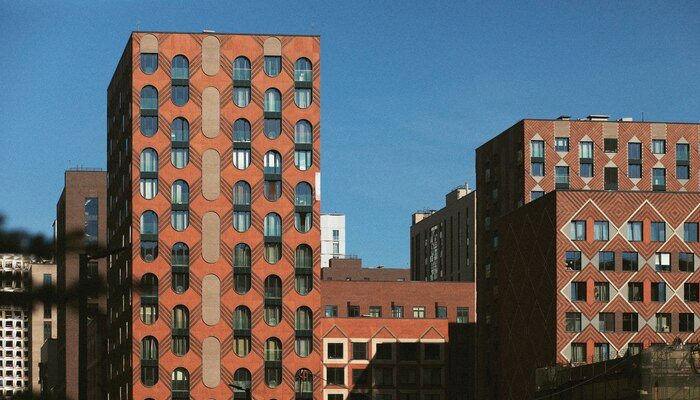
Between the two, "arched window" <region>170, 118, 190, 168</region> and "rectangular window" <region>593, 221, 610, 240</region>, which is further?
"arched window" <region>170, 118, 190, 168</region>

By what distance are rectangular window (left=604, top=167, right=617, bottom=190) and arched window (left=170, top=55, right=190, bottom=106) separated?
1859 inches

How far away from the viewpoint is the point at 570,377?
10594 centimetres

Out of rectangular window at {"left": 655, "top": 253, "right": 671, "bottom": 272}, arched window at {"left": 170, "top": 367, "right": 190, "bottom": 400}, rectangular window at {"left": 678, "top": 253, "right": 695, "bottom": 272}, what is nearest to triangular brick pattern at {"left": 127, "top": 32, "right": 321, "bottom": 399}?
arched window at {"left": 170, "top": 367, "right": 190, "bottom": 400}

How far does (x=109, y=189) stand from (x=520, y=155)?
48.1m

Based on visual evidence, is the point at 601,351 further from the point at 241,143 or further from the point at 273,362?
the point at 241,143

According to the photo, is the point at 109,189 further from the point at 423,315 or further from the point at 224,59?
the point at 423,315

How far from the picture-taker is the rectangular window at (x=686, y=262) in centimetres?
12150

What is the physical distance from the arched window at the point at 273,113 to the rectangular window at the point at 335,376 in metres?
38.0

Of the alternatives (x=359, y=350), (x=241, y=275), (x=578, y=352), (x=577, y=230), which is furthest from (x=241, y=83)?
(x=578, y=352)

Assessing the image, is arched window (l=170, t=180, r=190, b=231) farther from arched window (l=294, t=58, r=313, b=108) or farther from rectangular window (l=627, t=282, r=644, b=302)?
rectangular window (l=627, t=282, r=644, b=302)

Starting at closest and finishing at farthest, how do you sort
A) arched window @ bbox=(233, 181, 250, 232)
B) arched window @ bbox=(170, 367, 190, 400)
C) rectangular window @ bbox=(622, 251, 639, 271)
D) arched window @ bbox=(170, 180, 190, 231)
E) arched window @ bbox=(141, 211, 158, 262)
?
rectangular window @ bbox=(622, 251, 639, 271) < arched window @ bbox=(170, 367, 190, 400) < arched window @ bbox=(141, 211, 158, 262) < arched window @ bbox=(170, 180, 190, 231) < arched window @ bbox=(233, 181, 250, 232)

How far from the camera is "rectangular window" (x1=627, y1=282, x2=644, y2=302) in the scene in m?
120

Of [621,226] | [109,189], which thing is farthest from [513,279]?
[109,189]

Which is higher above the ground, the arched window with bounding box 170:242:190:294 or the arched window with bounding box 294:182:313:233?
the arched window with bounding box 294:182:313:233
